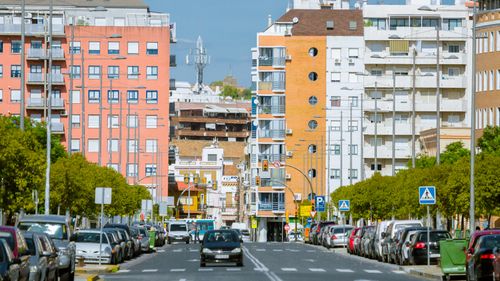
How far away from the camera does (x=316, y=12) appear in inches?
6211

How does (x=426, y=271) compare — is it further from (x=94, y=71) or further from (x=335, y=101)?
(x=335, y=101)

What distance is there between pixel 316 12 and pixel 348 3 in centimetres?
1629

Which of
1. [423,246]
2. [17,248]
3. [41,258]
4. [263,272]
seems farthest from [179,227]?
[17,248]

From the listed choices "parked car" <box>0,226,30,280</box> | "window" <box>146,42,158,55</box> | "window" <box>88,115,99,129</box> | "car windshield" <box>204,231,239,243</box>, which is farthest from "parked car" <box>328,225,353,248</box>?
"parked car" <box>0,226,30,280</box>

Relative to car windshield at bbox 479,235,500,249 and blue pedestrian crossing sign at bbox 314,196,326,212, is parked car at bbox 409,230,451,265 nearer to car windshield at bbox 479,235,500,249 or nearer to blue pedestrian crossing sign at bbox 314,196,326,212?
car windshield at bbox 479,235,500,249

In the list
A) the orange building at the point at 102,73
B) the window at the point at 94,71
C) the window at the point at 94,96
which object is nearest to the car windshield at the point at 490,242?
the orange building at the point at 102,73

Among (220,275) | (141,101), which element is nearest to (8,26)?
(141,101)

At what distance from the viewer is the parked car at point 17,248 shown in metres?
28.7

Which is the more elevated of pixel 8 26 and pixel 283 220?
pixel 8 26

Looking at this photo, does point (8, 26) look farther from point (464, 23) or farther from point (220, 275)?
point (220, 275)

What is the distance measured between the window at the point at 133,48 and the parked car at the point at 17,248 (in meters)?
118

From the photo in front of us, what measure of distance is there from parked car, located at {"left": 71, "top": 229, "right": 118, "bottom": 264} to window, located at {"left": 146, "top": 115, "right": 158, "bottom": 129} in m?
92.0

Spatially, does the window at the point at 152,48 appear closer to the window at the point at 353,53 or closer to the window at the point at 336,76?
the window at the point at 336,76

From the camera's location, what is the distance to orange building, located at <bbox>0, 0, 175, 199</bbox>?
468 ft
